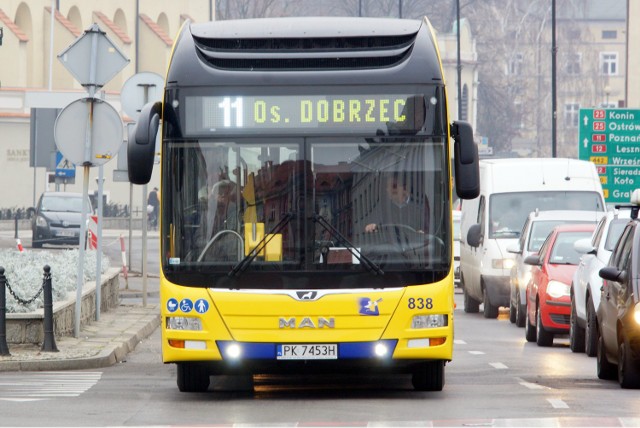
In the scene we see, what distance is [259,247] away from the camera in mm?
12992

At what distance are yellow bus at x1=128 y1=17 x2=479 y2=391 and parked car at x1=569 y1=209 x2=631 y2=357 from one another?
4374 millimetres

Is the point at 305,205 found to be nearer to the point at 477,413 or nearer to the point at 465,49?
the point at 477,413

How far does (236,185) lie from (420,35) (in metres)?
1.88

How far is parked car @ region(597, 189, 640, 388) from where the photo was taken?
13.9 metres

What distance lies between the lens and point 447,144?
1317 centimetres

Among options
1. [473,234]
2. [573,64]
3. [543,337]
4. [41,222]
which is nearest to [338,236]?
[543,337]

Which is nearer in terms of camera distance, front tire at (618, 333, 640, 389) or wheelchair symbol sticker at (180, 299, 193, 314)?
wheelchair symbol sticker at (180, 299, 193, 314)

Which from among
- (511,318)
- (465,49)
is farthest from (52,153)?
(465,49)

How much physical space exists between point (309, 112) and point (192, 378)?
2.38 metres

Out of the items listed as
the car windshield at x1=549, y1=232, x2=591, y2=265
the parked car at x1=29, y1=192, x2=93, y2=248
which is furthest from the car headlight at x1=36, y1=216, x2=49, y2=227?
the car windshield at x1=549, y1=232, x2=591, y2=265

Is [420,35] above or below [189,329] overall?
above

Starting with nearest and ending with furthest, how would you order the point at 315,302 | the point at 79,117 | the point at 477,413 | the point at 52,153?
the point at 477,413 → the point at 315,302 → the point at 79,117 → the point at 52,153

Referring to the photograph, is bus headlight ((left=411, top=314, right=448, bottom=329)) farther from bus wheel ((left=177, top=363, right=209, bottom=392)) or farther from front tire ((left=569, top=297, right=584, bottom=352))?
front tire ((left=569, top=297, right=584, bottom=352))

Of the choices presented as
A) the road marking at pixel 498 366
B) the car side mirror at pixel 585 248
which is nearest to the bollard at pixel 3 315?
the road marking at pixel 498 366
